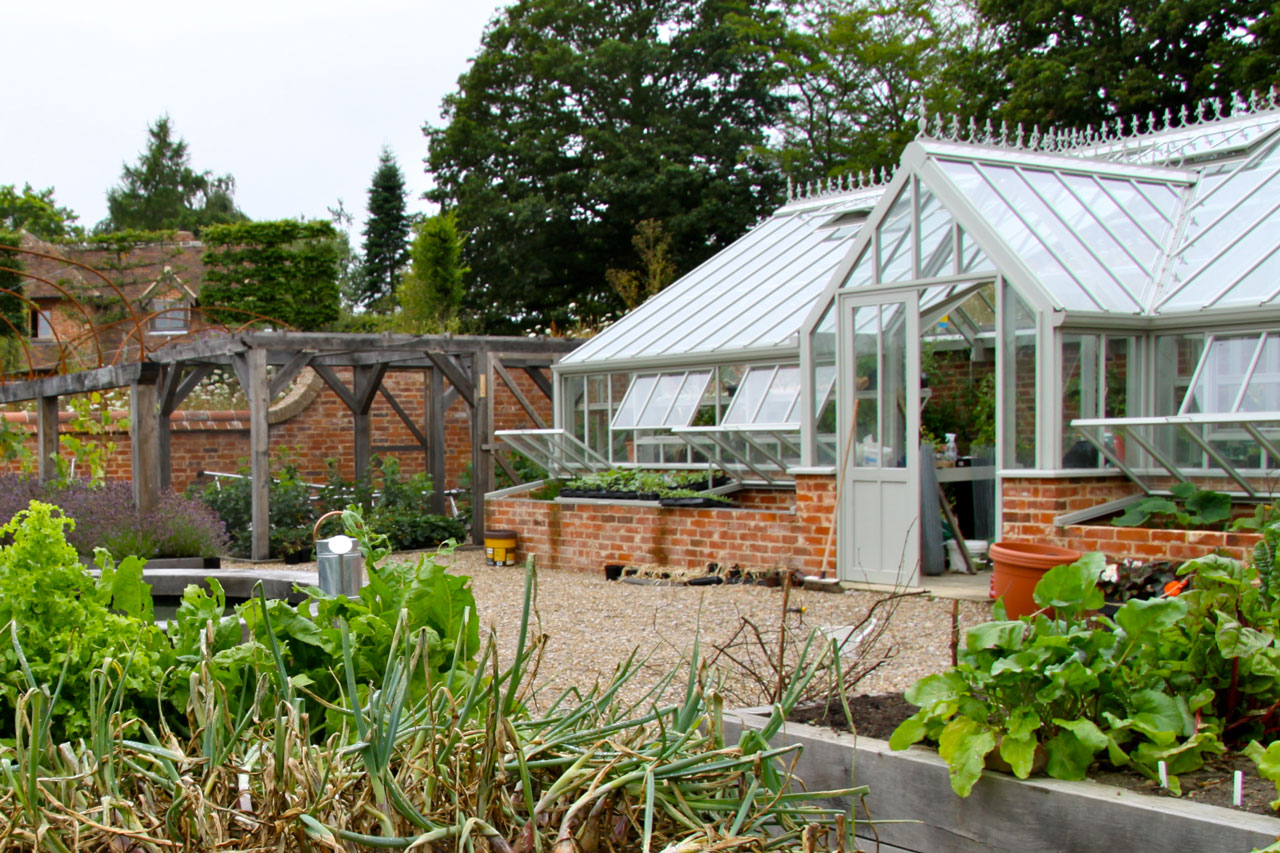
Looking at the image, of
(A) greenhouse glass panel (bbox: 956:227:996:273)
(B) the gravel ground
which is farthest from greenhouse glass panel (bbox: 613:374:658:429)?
(A) greenhouse glass panel (bbox: 956:227:996:273)

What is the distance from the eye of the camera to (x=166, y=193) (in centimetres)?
4750

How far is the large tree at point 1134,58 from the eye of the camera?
65.1 feet

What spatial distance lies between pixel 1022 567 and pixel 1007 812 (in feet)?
14.5

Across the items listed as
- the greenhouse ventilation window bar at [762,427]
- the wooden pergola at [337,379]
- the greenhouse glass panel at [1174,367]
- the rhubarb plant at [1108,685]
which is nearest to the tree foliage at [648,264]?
the wooden pergola at [337,379]

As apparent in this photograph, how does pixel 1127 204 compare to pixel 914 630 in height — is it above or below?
above

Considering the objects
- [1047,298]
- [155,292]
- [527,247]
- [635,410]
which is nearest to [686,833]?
[1047,298]

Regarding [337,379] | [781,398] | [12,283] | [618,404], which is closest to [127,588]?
[781,398]

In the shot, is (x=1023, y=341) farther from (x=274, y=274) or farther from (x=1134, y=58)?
(x=274, y=274)

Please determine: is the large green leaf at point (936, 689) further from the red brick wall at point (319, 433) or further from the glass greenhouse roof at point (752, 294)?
the red brick wall at point (319, 433)

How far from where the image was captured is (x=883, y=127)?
2572 centimetres

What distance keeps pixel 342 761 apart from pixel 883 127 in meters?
25.7

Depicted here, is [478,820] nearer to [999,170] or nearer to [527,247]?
[999,170]

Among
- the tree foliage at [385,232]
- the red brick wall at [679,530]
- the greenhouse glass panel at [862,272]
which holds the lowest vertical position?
the red brick wall at [679,530]

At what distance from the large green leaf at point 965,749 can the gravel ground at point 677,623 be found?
1544 mm
